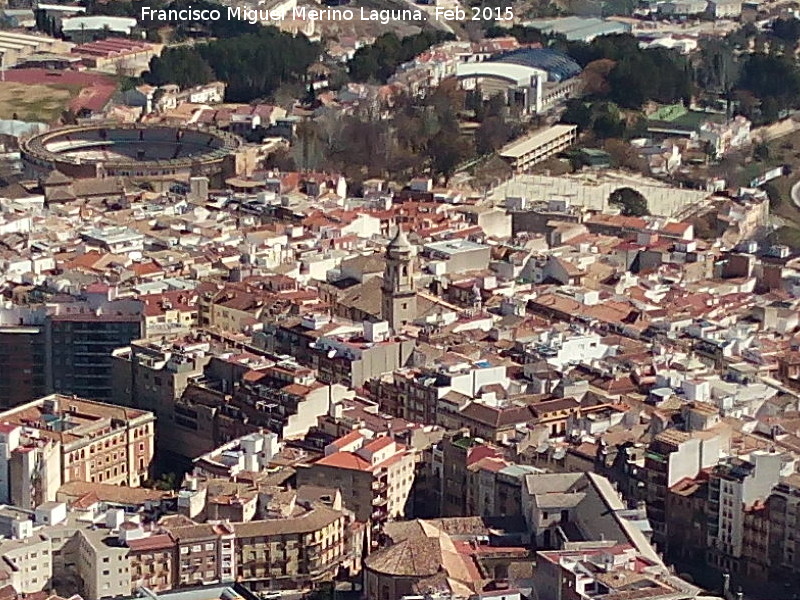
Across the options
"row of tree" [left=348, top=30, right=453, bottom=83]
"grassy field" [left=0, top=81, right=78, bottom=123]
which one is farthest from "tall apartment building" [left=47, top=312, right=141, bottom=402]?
"row of tree" [left=348, top=30, right=453, bottom=83]

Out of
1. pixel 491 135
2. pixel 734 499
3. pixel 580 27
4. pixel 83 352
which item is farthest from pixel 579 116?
pixel 734 499

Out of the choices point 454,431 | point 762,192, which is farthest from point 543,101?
point 454,431

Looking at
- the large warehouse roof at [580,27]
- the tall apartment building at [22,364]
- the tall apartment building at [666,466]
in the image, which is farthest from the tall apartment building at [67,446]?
the large warehouse roof at [580,27]

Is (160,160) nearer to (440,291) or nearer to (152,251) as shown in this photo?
(152,251)

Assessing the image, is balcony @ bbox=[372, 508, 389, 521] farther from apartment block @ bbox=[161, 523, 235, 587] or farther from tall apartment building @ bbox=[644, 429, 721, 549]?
tall apartment building @ bbox=[644, 429, 721, 549]

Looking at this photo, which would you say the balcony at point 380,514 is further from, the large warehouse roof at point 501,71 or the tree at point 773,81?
the tree at point 773,81
